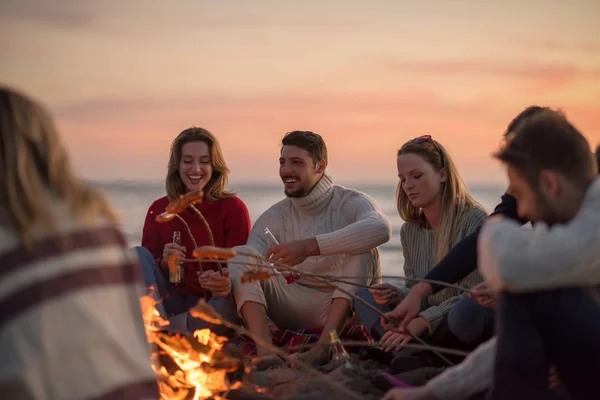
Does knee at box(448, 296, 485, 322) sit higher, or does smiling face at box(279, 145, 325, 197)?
smiling face at box(279, 145, 325, 197)

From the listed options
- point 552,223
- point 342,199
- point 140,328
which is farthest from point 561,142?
point 342,199

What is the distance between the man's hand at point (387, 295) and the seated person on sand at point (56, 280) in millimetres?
2622

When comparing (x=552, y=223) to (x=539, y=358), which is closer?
(x=539, y=358)

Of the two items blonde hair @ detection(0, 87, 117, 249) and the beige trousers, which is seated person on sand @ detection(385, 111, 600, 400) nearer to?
blonde hair @ detection(0, 87, 117, 249)

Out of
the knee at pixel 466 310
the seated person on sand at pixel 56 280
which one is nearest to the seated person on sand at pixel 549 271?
the seated person on sand at pixel 56 280

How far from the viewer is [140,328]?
2.46 meters

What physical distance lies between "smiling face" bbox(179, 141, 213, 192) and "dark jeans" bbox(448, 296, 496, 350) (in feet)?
7.68

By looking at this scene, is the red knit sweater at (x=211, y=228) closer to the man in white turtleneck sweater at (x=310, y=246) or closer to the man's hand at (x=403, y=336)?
the man in white turtleneck sweater at (x=310, y=246)

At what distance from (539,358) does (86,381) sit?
1284 millimetres

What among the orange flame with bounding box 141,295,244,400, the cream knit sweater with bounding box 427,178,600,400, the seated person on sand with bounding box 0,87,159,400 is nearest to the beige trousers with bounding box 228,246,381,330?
the orange flame with bounding box 141,295,244,400

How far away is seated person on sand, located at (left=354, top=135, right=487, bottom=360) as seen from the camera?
5.05 meters

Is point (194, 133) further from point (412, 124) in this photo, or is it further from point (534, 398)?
point (412, 124)

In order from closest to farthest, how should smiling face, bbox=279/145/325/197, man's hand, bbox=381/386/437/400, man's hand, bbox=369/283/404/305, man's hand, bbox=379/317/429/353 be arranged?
1. man's hand, bbox=381/386/437/400
2. man's hand, bbox=379/317/429/353
3. man's hand, bbox=369/283/404/305
4. smiling face, bbox=279/145/325/197

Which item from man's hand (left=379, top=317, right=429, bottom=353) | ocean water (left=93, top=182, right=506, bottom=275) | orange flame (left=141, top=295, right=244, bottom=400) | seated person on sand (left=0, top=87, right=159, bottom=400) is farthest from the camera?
ocean water (left=93, top=182, right=506, bottom=275)
